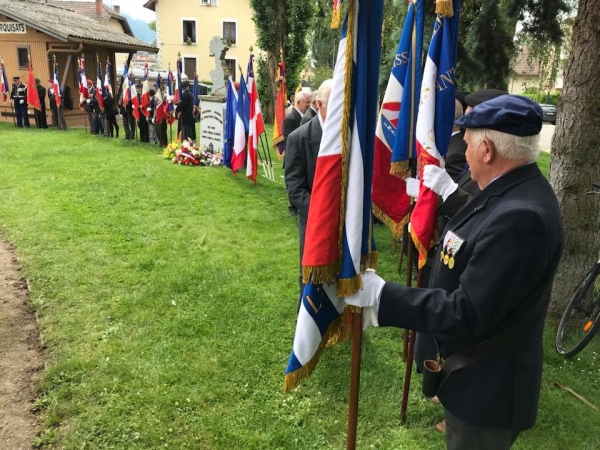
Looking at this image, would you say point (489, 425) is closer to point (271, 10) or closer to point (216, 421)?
point (216, 421)

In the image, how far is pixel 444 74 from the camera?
123 inches

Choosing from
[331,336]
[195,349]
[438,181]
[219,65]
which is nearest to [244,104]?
[219,65]

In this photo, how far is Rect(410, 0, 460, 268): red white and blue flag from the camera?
3.13 m

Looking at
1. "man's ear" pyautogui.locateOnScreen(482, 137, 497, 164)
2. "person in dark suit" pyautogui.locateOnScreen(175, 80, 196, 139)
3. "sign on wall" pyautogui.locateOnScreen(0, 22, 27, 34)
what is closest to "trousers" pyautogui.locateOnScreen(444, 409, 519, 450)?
"man's ear" pyautogui.locateOnScreen(482, 137, 497, 164)

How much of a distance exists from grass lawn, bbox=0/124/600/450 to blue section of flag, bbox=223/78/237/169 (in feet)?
12.1

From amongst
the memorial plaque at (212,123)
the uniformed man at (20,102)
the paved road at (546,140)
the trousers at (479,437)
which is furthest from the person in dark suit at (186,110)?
the trousers at (479,437)

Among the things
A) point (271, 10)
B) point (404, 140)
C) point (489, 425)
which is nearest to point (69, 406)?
point (489, 425)

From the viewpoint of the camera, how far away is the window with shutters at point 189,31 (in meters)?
41.2

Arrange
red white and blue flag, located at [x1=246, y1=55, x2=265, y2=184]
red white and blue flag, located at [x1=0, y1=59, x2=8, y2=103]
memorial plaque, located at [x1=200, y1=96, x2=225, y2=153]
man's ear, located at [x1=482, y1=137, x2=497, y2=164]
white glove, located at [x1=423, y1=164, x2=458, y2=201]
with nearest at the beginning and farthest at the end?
man's ear, located at [x1=482, y1=137, x2=497, y2=164] < white glove, located at [x1=423, y1=164, x2=458, y2=201] < red white and blue flag, located at [x1=246, y1=55, x2=265, y2=184] < memorial plaque, located at [x1=200, y1=96, x2=225, y2=153] < red white and blue flag, located at [x1=0, y1=59, x2=8, y2=103]

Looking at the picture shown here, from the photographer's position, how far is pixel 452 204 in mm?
3023

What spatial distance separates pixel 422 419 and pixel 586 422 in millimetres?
1116

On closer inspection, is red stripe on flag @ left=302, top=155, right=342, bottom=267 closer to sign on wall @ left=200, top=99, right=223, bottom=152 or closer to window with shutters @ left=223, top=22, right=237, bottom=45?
sign on wall @ left=200, top=99, right=223, bottom=152

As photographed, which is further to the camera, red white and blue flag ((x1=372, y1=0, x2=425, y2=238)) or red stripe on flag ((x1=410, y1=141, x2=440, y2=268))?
red white and blue flag ((x1=372, y1=0, x2=425, y2=238))

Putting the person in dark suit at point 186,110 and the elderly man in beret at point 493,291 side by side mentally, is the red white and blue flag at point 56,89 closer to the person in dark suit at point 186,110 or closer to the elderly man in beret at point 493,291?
the person in dark suit at point 186,110
